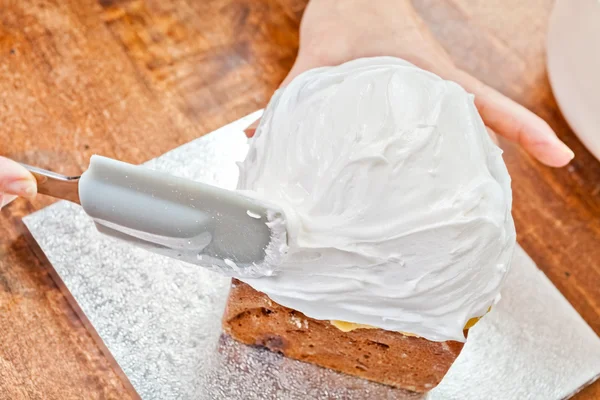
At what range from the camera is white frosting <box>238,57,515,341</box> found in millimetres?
925

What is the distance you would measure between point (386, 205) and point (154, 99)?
72 centimetres

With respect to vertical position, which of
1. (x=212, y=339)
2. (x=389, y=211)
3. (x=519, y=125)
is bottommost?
(x=212, y=339)

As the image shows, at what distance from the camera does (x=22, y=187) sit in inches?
38.0

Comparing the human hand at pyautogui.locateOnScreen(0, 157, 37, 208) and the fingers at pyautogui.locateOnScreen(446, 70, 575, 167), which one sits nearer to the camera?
the human hand at pyautogui.locateOnScreen(0, 157, 37, 208)

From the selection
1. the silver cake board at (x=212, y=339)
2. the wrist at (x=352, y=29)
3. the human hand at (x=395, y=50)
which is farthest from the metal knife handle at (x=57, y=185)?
the wrist at (x=352, y=29)

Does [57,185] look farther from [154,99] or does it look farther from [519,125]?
[519,125]

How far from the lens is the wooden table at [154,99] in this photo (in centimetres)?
119

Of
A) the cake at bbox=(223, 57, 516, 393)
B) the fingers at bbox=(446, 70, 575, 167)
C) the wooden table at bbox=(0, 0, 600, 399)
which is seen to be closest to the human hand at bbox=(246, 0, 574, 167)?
the fingers at bbox=(446, 70, 575, 167)

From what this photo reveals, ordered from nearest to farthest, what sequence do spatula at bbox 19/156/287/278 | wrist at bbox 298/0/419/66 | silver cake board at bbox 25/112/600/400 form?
1. spatula at bbox 19/156/287/278
2. silver cake board at bbox 25/112/600/400
3. wrist at bbox 298/0/419/66

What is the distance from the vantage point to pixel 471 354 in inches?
48.5

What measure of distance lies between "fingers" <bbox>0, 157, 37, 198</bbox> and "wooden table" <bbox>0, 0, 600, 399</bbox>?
28 centimetres

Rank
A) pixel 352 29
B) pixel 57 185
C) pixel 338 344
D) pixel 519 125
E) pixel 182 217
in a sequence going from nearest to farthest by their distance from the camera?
pixel 182 217
pixel 57 185
pixel 338 344
pixel 519 125
pixel 352 29

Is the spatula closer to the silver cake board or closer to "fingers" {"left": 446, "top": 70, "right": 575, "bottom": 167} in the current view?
the silver cake board

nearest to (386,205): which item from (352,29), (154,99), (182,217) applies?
(182,217)
